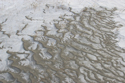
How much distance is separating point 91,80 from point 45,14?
3262 millimetres

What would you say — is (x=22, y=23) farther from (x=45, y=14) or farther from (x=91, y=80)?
(x=91, y=80)

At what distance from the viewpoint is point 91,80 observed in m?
2.58

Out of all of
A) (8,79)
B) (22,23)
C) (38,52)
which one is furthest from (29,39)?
(8,79)

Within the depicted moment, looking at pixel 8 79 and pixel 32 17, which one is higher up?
pixel 32 17

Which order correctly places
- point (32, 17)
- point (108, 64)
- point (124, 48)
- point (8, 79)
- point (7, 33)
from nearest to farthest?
point (8, 79) → point (108, 64) → point (124, 48) → point (7, 33) → point (32, 17)

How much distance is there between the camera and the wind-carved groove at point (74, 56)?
8.59 feet

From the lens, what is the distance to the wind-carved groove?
8.59 ft

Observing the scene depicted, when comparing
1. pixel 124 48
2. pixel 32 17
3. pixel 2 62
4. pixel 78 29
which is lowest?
pixel 2 62

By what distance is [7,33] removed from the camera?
376cm

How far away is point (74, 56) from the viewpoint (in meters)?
3.12

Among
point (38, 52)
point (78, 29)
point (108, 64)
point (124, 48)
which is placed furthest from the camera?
point (78, 29)

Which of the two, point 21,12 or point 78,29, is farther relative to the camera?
point 21,12

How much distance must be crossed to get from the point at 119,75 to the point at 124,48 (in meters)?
1.05

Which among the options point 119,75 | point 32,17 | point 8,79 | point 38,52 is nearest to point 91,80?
point 119,75
